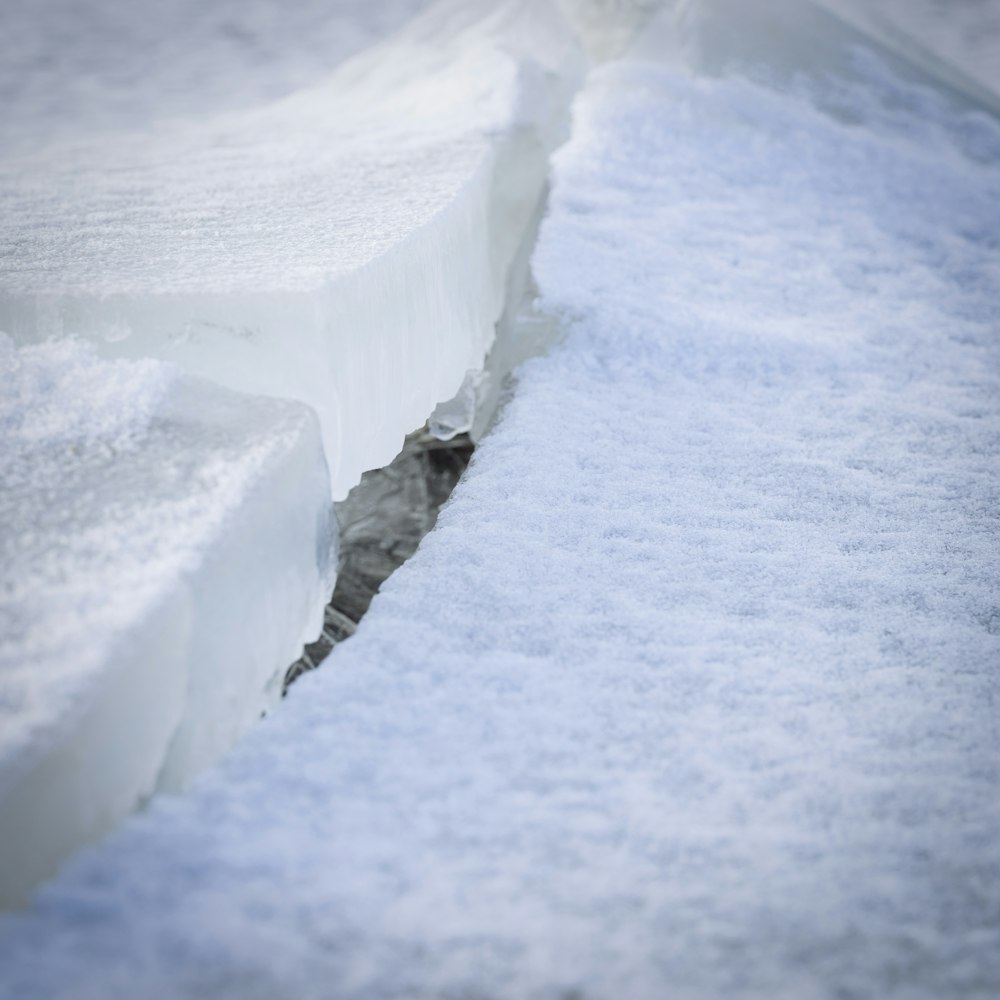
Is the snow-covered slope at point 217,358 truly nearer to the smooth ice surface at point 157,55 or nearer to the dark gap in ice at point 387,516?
the dark gap in ice at point 387,516

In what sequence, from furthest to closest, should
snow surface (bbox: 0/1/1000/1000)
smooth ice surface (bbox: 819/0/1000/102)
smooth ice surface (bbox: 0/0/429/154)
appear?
smooth ice surface (bbox: 819/0/1000/102) < smooth ice surface (bbox: 0/0/429/154) < snow surface (bbox: 0/1/1000/1000)

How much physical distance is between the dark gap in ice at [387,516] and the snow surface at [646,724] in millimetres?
586

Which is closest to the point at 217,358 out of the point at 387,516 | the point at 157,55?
the point at 387,516

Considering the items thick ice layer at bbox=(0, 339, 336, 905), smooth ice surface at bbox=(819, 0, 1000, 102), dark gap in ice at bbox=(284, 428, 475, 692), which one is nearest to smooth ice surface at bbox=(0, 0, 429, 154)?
dark gap in ice at bbox=(284, 428, 475, 692)

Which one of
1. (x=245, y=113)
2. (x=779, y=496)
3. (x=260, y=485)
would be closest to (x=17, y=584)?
(x=260, y=485)

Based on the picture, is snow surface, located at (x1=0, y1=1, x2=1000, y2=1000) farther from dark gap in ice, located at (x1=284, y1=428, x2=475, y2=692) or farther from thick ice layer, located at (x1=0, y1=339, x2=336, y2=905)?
dark gap in ice, located at (x1=284, y1=428, x2=475, y2=692)

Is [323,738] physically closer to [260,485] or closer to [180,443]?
[260,485]

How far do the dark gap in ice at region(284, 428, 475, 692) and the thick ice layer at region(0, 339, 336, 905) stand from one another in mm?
683

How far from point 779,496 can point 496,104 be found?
1.37 meters

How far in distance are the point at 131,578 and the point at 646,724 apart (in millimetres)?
572

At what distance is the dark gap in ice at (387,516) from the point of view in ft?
6.18

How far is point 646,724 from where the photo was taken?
993mm

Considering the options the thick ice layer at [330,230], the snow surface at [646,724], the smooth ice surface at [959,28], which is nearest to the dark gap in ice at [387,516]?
the thick ice layer at [330,230]

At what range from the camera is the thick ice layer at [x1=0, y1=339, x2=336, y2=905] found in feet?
2.59
